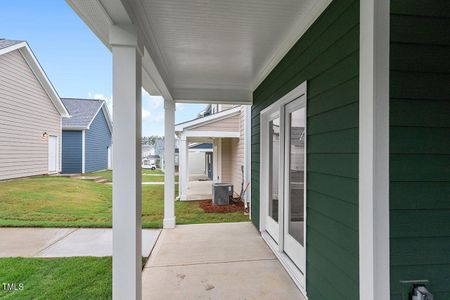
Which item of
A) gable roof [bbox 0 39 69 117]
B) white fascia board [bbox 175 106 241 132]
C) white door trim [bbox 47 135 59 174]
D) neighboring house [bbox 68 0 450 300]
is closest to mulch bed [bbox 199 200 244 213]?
white fascia board [bbox 175 106 241 132]

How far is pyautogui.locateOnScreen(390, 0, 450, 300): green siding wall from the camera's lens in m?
1.42

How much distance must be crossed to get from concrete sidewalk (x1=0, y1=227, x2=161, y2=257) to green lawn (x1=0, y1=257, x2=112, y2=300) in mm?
244

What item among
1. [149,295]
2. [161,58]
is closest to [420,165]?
[149,295]

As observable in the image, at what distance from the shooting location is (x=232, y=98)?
4898mm

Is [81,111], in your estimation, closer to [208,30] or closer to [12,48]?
[12,48]

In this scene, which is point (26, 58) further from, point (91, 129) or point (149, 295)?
point (149, 295)

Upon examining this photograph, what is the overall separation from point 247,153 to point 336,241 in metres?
4.80

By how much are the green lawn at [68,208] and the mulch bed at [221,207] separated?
21cm

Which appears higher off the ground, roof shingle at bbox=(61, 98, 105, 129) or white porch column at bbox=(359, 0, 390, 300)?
roof shingle at bbox=(61, 98, 105, 129)

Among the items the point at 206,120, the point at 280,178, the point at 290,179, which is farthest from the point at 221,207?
the point at 290,179

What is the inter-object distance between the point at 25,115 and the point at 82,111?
556 cm

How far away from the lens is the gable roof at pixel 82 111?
1286 centimetres

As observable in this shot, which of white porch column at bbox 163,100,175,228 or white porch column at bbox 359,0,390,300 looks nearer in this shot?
white porch column at bbox 359,0,390,300

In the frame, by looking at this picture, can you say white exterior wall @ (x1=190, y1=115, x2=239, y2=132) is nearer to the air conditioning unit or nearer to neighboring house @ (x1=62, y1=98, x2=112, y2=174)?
the air conditioning unit
